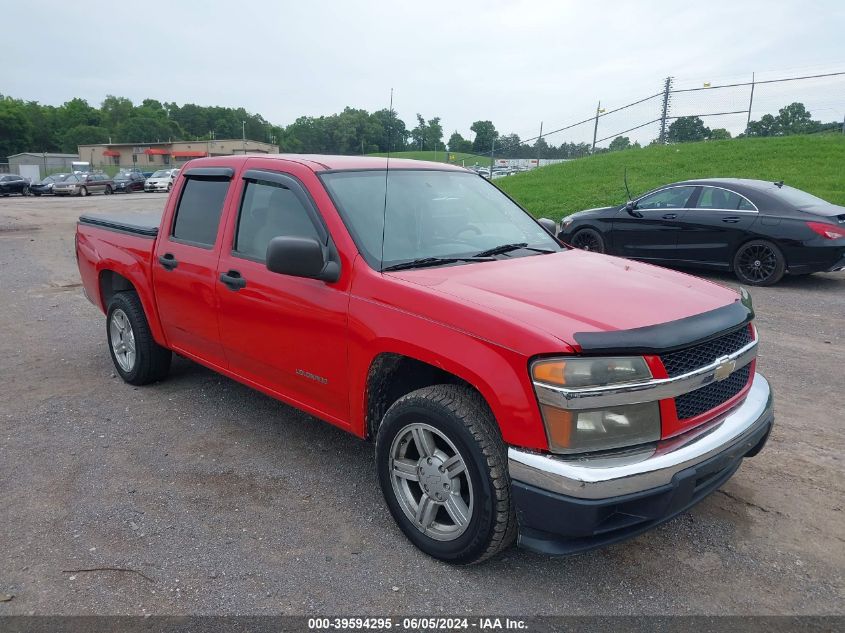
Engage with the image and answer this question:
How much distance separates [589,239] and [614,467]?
8765 mm

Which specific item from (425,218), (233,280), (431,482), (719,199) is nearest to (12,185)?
(719,199)

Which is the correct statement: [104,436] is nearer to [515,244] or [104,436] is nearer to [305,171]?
[305,171]

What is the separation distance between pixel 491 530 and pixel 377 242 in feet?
5.12

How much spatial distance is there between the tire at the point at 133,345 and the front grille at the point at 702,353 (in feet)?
13.2

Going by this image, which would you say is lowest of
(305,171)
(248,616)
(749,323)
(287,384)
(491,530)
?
(248,616)

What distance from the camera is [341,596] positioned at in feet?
9.21

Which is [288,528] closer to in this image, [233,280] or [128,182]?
[233,280]

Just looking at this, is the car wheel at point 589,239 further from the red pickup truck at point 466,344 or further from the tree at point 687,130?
the tree at point 687,130

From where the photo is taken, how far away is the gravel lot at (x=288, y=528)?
9.19 feet

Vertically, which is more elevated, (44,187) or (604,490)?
(44,187)

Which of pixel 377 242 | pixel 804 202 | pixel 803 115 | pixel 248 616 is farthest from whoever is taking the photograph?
pixel 803 115

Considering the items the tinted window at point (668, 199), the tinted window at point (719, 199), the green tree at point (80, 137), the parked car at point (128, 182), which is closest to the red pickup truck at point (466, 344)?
the tinted window at point (719, 199)

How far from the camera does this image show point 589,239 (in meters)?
10.8

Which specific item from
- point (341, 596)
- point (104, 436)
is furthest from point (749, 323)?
point (104, 436)
